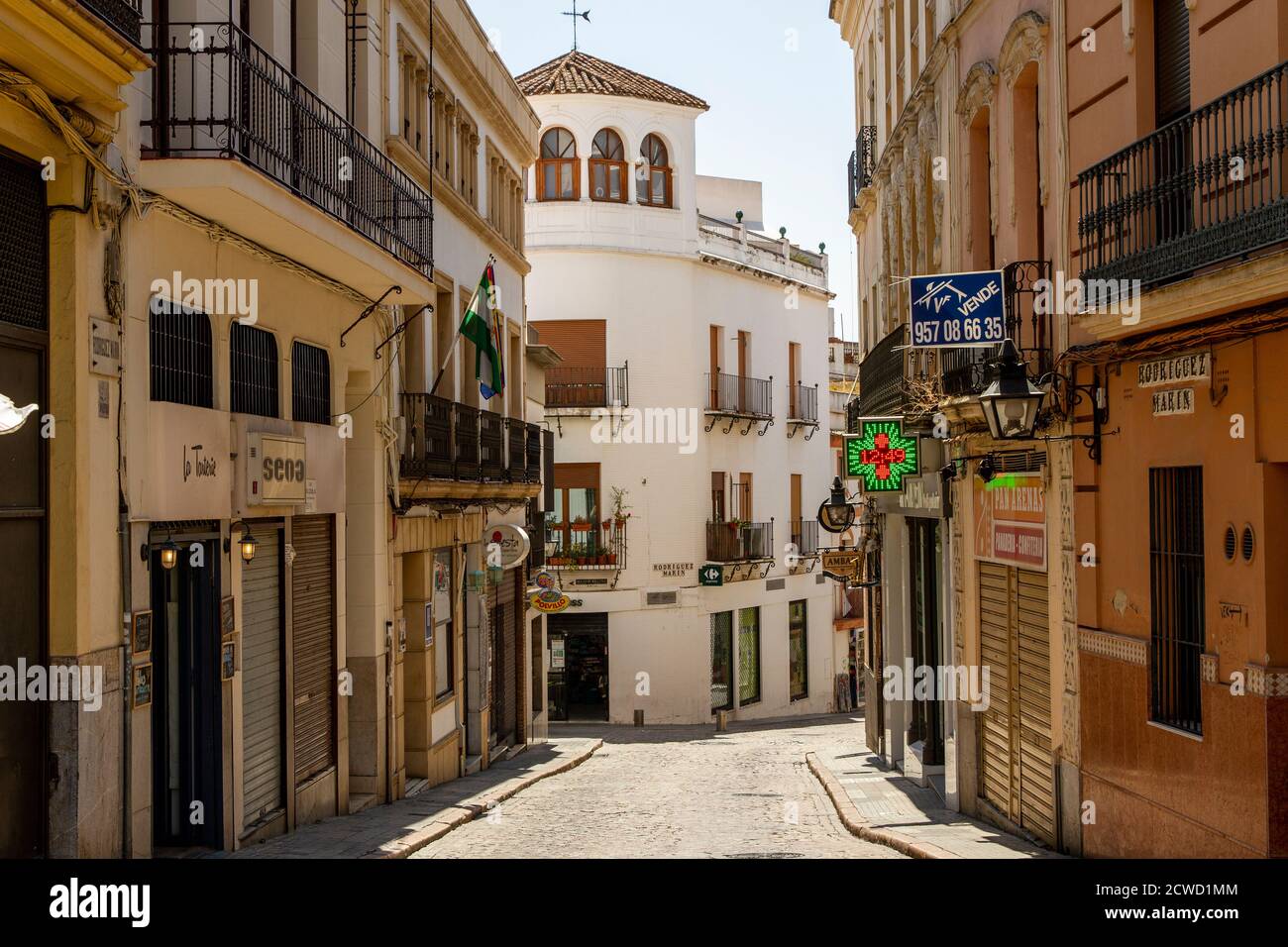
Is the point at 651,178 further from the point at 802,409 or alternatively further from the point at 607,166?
the point at 802,409

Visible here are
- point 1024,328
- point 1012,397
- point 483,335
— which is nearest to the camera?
point 1012,397

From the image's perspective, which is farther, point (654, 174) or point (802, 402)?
point (802, 402)

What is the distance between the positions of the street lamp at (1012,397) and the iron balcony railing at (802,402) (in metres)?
27.4

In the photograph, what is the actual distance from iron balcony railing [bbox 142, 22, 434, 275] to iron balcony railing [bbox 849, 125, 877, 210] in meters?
11.1

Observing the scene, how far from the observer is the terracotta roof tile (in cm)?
3300

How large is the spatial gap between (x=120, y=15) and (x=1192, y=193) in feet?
22.9

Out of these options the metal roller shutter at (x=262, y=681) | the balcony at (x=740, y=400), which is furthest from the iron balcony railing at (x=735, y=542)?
the metal roller shutter at (x=262, y=681)

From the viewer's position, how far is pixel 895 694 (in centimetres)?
2056

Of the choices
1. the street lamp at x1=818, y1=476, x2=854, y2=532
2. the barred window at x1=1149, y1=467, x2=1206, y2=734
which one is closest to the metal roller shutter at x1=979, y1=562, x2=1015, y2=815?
the barred window at x1=1149, y1=467, x2=1206, y2=734

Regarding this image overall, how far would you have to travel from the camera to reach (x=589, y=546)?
32.4 metres

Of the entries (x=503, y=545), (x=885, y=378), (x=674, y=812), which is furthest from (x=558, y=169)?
(x=674, y=812)

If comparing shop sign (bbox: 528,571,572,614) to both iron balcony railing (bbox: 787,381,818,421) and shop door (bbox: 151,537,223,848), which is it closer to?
shop door (bbox: 151,537,223,848)

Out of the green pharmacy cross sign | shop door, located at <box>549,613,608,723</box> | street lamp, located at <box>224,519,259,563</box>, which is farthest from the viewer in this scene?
shop door, located at <box>549,613,608,723</box>

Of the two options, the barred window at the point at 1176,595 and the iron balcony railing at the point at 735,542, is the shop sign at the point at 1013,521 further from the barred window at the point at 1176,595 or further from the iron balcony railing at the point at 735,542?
the iron balcony railing at the point at 735,542
